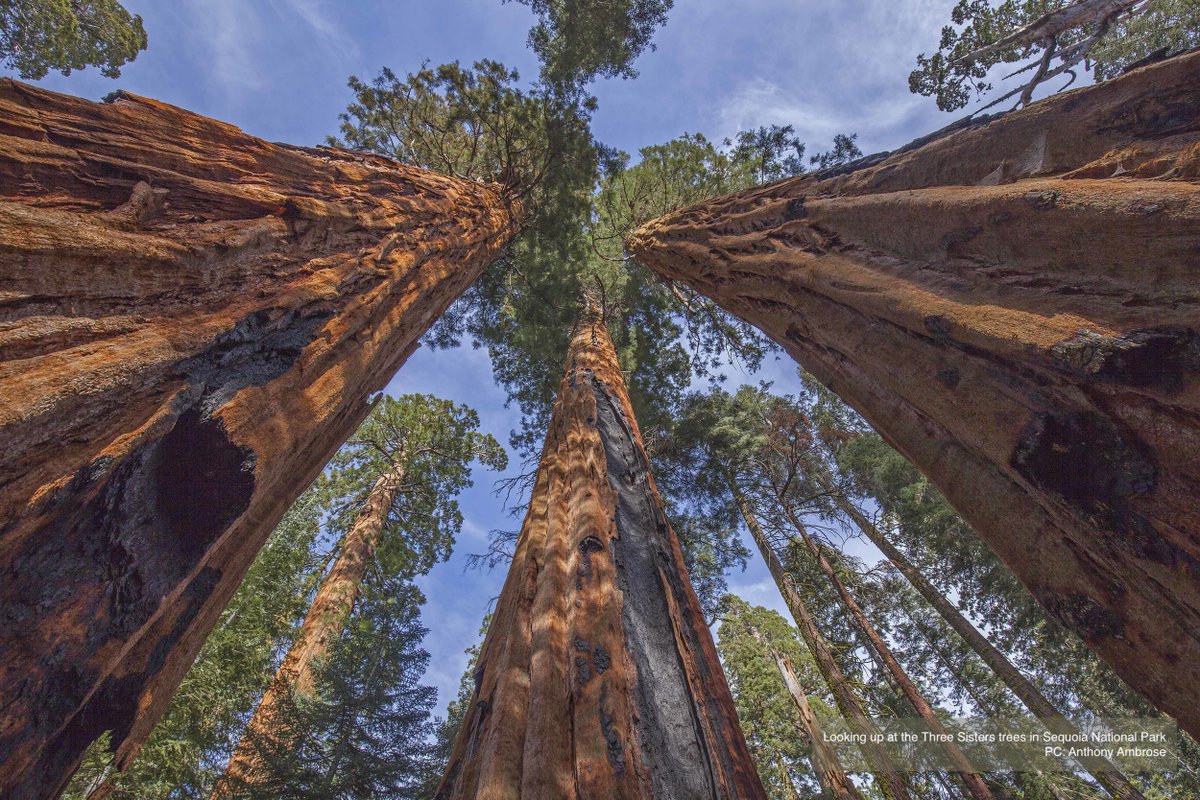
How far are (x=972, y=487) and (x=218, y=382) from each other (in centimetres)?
318

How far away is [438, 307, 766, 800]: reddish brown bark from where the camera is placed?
1.50m

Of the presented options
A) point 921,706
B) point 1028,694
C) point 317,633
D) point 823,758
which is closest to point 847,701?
point 823,758

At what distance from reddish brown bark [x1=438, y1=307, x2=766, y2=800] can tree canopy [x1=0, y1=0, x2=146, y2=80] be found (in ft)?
45.5

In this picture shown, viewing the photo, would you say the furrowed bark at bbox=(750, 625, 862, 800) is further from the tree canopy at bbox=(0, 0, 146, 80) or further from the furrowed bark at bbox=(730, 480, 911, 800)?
the tree canopy at bbox=(0, 0, 146, 80)

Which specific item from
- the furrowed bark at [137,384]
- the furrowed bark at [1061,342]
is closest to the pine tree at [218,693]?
the furrowed bark at [137,384]

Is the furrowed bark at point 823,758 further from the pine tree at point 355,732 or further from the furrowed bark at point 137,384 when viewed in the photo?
the furrowed bark at point 137,384

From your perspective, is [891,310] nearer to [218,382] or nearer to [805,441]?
[218,382]

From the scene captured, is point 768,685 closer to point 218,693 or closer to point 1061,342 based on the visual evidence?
point 218,693

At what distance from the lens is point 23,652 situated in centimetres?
141

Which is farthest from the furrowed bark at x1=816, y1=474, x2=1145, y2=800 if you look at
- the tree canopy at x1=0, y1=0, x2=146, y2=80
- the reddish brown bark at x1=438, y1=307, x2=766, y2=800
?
the tree canopy at x1=0, y1=0, x2=146, y2=80

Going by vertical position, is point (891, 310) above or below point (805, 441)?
below

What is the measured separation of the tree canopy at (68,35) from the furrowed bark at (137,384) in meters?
11.5

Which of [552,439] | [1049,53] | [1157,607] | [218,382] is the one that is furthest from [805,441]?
[218,382]

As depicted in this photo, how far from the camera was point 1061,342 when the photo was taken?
167 cm
